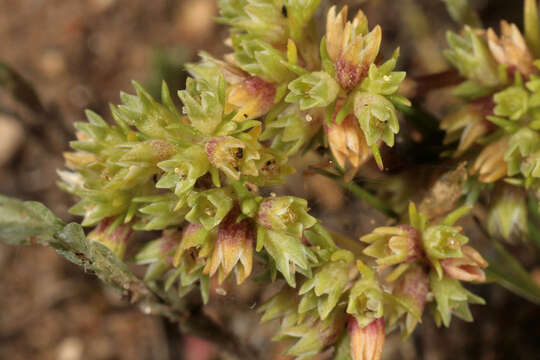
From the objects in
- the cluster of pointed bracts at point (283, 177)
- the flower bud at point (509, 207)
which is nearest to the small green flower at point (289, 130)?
the cluster of pointed bracts at point (283, 177)

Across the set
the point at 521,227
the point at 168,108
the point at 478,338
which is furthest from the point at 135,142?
the point at 478,338

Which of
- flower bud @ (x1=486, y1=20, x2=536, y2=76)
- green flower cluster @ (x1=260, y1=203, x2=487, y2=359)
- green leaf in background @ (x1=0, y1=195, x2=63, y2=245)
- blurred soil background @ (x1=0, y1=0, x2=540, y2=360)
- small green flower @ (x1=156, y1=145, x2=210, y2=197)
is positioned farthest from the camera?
blurred soil background @ (x1=0, y1=0, x2=540, y2=360)

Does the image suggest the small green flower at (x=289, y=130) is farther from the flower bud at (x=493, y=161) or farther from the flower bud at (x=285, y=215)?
the flower bud at (x=493, y=161)

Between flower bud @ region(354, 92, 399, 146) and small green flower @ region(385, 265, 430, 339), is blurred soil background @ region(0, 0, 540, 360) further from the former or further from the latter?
flower bud @ region(354, 92, 399, 146)

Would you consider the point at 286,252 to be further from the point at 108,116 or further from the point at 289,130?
the point at 108,116

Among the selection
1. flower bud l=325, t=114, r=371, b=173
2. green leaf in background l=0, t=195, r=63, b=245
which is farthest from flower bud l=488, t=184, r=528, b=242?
green leaf in background l=0, t=195, r=63, b=245

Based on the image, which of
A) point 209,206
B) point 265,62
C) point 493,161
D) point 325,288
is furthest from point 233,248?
point 493,161
